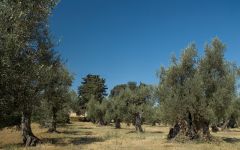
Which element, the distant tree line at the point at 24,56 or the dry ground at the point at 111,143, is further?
the dry ground at the point at 111,143

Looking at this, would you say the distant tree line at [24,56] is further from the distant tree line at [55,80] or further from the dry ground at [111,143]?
the dry ground at [111,143]

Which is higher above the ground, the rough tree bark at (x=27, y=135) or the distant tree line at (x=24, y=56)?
the distant tree line at (x=24, y=56)

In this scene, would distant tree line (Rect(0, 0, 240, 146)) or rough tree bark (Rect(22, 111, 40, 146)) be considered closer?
distant tree line (Rect(0, 0, 240, 146))

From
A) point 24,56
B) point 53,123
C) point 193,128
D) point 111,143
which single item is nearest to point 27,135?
point 111,143

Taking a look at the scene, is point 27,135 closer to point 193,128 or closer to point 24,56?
point 24,56

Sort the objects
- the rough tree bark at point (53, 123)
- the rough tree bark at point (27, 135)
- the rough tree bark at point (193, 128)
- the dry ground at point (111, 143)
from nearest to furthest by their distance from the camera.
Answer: the dry ground at point (111, 143), the rough tree bark at point (27, 135), the rough tree bark at point (193, 128), the rough tree bark at point (53, 123)

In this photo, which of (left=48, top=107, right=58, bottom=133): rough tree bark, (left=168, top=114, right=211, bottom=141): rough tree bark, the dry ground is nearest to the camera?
the dry ground

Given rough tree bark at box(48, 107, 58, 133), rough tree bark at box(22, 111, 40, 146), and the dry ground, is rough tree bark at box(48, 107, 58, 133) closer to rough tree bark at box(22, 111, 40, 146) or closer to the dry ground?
the dry ground

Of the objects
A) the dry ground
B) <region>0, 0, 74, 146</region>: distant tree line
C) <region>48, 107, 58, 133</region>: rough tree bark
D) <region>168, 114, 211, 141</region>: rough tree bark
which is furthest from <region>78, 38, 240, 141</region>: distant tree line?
<region>48, 107, 58, 133</region>: rough tree bark

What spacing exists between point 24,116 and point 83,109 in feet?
364

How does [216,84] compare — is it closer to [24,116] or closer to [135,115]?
[24,116]

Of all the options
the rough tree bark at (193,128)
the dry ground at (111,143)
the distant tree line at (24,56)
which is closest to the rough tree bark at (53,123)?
the dry ground at (111,143)

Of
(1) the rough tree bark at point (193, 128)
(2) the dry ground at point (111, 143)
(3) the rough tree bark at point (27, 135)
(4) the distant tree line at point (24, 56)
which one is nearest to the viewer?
(4) the distant tree line at point (24, 56)

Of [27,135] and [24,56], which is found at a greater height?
[24,56]
